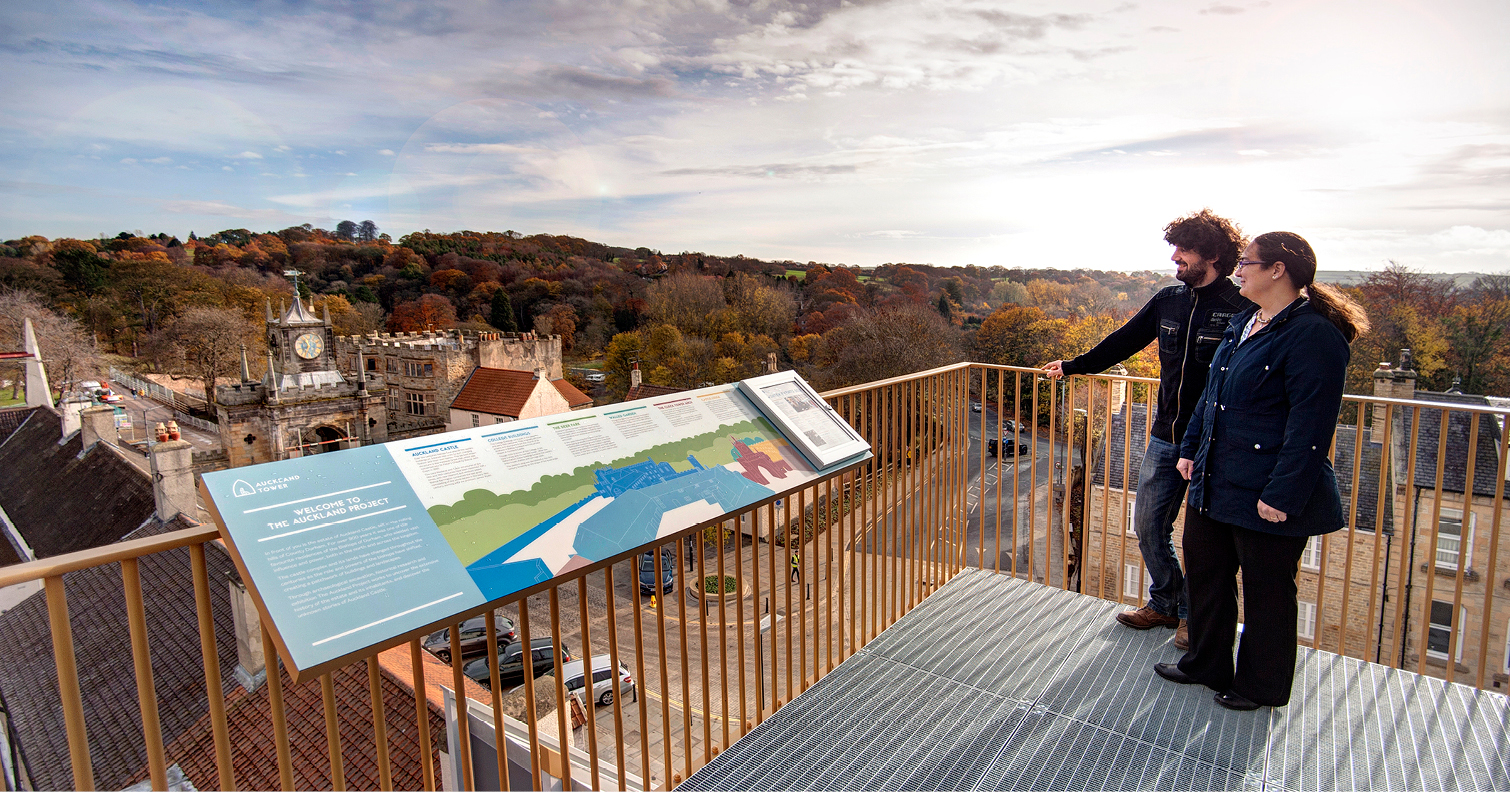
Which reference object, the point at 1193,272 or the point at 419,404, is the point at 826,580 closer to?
the point at 1193,272

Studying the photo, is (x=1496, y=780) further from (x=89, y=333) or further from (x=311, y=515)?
(x=89, y=333)

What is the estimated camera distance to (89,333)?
114ft

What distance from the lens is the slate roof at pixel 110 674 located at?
6379 millimetres

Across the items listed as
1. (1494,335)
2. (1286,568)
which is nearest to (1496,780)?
(1286,568)

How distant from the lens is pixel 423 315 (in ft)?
146

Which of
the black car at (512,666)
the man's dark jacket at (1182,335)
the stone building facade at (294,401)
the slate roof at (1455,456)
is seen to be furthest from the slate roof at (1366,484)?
the stone building facade at (294,401)

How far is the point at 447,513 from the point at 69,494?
71.3 ft

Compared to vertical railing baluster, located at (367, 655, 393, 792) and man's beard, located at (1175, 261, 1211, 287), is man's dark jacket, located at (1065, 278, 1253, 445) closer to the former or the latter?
man's beard, located at (1175, 261, 1211, 287)

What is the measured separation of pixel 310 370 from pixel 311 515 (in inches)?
1403

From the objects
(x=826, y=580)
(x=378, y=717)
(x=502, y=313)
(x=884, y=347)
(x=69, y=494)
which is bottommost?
(x=69, y=494)

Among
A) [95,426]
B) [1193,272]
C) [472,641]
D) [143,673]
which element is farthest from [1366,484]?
[95,426]

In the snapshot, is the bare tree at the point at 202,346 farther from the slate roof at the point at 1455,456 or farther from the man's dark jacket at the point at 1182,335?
the slate roof at the point at 1455,456

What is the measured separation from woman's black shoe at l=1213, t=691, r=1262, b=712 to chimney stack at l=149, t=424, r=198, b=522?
45.0 ft

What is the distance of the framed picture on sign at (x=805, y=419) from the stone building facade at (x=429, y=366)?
32423 mm
